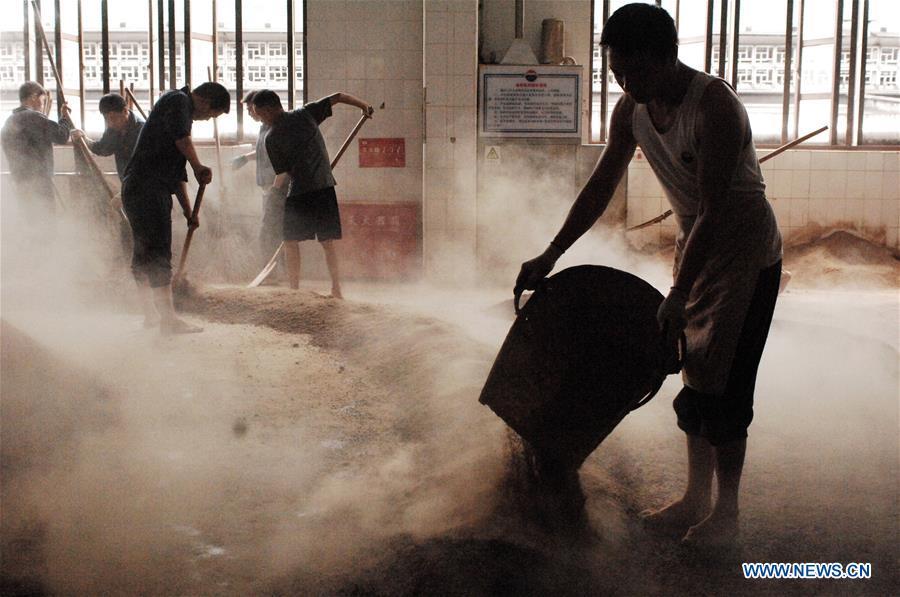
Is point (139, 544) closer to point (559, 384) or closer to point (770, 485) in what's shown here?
point (559, 384)

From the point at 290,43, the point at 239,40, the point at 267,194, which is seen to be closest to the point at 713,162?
the point at 267,194

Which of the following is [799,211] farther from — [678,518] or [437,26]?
[678,518]

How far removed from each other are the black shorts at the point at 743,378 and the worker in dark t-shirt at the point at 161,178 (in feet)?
10.8

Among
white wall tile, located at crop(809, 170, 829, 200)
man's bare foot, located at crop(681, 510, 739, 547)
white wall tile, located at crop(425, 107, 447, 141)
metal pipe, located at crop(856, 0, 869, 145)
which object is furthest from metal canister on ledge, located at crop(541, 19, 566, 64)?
man's bare foot, located at crop(681, 510, 739, 547)

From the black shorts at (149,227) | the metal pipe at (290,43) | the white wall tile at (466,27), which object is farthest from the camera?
the metal pipe at (290,43)

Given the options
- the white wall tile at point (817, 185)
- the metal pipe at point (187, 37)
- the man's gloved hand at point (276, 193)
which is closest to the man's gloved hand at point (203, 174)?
the man's gloved hand at point (276, 193)

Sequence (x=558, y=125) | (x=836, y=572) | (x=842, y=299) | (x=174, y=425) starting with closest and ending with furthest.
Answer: (x=836, y=572) → (x=174, y=425) → (x=842, y=299) → (x=558, y=125)

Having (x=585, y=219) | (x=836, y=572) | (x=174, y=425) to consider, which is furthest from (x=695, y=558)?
(x=174, y=425)

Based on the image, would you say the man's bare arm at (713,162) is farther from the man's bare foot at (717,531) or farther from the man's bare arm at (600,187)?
the man's bare foot at (717,531)

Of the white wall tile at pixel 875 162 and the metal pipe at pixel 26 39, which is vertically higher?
the metal pipe at pixel 26 39

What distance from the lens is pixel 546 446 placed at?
238cm

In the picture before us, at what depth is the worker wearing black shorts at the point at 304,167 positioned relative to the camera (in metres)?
6.02

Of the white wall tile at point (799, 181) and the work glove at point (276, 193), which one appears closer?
the work glove at point (276, 193)

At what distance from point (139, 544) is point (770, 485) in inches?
82.4
